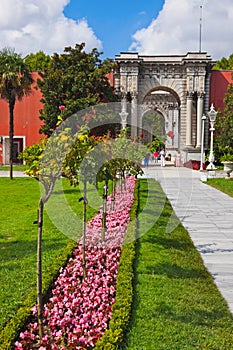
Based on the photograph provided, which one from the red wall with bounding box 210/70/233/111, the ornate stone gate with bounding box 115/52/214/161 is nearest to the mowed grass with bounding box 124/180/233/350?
the ornate stone gate with bounding box 115/52/214/161

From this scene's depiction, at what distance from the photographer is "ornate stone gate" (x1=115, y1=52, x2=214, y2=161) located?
31047mm

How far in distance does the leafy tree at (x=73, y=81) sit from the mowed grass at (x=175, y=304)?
2189 cm

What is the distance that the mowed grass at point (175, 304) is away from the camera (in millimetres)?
3709

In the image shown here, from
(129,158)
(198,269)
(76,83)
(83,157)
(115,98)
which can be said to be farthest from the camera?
(115,98)

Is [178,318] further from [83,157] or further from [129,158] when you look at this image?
[129,158]

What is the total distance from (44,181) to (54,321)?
4.60 feet

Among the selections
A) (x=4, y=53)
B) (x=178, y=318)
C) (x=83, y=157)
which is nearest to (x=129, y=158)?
(x=83, y=157)

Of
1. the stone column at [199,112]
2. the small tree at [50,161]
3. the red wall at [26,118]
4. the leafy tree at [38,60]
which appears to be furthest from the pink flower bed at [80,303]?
the leafy tree at [38,60]

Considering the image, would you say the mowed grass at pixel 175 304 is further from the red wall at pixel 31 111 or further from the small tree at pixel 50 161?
the red wall at pixel 31 111

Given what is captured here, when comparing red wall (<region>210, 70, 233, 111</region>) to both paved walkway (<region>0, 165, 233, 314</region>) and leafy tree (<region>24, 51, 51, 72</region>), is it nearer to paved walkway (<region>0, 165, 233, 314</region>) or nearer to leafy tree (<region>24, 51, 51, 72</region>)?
leafy tree (<region>24, 51, 51, 72</region>)

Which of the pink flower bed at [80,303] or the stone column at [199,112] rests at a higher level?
the stone column at [199,112]

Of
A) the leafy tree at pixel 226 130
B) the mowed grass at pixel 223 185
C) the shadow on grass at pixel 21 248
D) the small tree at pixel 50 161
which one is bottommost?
the shadow on grass at pixel 21 248

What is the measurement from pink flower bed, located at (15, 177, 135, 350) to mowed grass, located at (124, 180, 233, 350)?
329 mm

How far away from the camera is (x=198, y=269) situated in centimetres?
587
